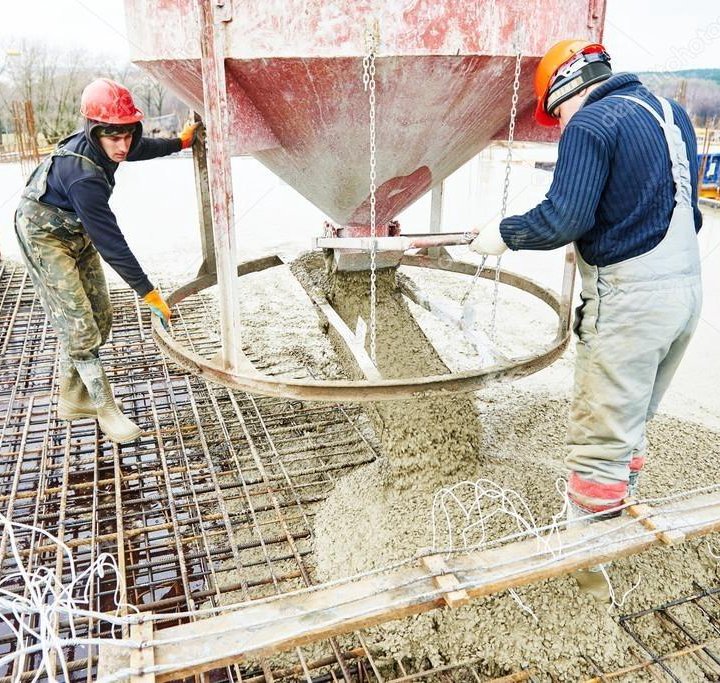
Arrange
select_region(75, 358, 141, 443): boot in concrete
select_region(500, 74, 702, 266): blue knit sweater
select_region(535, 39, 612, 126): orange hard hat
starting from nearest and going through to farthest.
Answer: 1. select_region(500, 74, 702, 266): blue knit sweater
2. select_region(535, 39, 612, 126): orange hard hat
3. select_region(75, 358, 141, 443): boot in concrete

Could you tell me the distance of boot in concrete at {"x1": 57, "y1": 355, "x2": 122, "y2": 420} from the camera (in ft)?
12.7

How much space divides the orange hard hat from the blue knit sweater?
8cm

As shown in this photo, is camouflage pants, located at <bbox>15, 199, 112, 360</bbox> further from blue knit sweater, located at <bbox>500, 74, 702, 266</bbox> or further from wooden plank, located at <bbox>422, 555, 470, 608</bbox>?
wooden plank, located at <bbox>422, 555, 470, 608</bbox>

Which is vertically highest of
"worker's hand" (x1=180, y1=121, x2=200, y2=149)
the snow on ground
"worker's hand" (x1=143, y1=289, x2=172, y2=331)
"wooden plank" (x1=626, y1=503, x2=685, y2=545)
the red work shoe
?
Answer: "worker's hand" (x1=180, y1=121, x2=200, y2=149)

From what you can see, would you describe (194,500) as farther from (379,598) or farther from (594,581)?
(594,581)

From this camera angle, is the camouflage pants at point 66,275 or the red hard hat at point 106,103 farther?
the camouflage pants at point 66,275

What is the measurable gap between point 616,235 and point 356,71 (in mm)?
1175

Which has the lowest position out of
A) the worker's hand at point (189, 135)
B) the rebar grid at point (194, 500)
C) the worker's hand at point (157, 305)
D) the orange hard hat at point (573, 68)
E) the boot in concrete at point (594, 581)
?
the rebar grid at point (194, 500)

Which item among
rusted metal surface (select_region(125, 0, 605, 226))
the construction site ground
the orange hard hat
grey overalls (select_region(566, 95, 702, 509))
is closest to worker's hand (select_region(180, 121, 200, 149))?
rusted metal surface (select_region(125, 0, 605, 226))

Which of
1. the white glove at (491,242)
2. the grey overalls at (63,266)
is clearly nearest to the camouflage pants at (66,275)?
the grey overalls at (63,266)

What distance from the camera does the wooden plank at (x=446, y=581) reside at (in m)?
1.78

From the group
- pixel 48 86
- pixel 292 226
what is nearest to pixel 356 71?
pixel 292 226

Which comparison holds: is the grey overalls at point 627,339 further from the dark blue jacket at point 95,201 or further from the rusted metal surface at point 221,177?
the dark blue jacket at point 95,201

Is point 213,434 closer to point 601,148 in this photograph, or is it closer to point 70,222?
point 70,222
